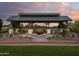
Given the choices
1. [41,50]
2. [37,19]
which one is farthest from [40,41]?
[37,19]

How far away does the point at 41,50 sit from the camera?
31.0 ft

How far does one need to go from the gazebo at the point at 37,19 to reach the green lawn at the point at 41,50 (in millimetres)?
450

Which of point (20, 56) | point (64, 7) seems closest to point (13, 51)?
point (20, 56)

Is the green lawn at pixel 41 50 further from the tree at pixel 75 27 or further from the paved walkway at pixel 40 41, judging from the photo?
the tree at pixel 75 27

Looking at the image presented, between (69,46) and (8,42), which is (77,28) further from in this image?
(8,42)

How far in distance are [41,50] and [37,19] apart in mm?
813

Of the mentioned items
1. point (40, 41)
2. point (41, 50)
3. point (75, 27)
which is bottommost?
point (41, 50)

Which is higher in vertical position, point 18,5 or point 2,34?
point 18,5

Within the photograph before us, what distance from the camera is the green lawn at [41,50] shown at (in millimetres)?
9312

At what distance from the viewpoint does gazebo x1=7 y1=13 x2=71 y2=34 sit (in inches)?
377

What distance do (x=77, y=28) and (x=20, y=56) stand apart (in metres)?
1.61

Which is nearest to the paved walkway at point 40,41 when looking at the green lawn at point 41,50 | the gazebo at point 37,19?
the green lawn at point 41,50

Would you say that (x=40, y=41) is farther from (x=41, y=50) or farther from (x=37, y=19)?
(x=37, y=19)

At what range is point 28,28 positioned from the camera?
9680 millimetres
